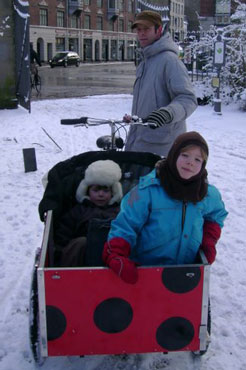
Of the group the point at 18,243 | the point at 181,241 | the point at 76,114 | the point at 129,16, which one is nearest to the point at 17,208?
the point at 18,243

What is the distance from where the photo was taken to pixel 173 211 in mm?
2514

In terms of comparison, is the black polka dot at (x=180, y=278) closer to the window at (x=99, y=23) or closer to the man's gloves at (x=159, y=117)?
the man's gloves at (x=159, y=117)

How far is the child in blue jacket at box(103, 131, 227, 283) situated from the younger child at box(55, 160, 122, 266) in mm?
634

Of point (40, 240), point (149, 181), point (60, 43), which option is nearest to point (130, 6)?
point (60, 43)

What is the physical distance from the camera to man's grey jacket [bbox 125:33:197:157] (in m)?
3.47

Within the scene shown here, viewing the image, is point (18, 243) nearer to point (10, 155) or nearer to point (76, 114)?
point (10, 155)

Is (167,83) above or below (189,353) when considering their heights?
above

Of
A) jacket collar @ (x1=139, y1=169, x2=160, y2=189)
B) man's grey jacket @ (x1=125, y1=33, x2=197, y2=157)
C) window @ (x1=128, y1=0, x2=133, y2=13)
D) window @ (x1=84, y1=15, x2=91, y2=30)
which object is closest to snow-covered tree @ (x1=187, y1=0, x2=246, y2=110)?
man's grey jacket @ (x1=125, y1=33, x2=197, y2=157)

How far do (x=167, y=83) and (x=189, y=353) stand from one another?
74.3 inches

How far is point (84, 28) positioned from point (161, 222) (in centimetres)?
6107

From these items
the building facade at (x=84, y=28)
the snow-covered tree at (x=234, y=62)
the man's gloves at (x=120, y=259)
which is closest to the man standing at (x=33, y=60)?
the snow-covered tree at (x=234, y=62)

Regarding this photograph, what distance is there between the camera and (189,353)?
2.95 m

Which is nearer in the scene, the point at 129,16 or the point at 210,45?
the point at 210,45

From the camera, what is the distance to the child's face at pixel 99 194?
3.28 m
